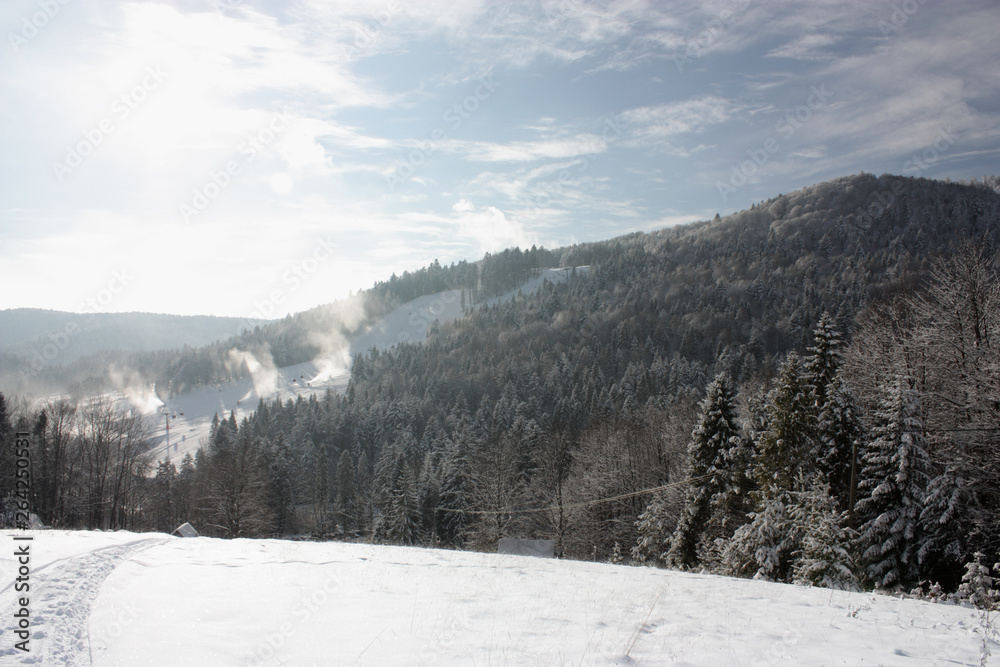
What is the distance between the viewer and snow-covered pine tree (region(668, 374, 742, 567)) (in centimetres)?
2461

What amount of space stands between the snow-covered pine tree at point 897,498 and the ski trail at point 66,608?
63.8ft

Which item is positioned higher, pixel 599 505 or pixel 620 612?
pixel 620 612

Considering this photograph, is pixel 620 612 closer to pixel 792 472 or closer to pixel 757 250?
pixel 792 472

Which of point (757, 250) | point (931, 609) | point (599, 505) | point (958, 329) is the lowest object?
point (599, 505)

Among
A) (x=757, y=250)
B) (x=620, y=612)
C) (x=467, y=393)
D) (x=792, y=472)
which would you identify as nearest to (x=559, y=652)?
(x=620, y=612)

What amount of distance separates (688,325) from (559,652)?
13109 centimetres

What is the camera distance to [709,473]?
2491cm

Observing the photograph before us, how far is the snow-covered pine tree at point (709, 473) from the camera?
24609mm

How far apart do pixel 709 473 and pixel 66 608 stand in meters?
24.9

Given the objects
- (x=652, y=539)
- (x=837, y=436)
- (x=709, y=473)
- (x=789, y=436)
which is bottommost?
(x=652, y=539)

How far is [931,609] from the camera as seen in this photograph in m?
8.07

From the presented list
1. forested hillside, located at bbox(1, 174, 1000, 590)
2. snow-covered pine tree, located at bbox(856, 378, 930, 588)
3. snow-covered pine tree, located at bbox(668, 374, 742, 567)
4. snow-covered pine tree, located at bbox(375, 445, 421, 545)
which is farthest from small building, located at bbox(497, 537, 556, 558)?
snow-covered pine tree, located at bbox(856, 378, 930, 588)

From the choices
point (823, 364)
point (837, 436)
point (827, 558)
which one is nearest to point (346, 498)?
point (837, 436)

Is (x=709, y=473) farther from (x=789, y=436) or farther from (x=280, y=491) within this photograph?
(x=280, y=491)
